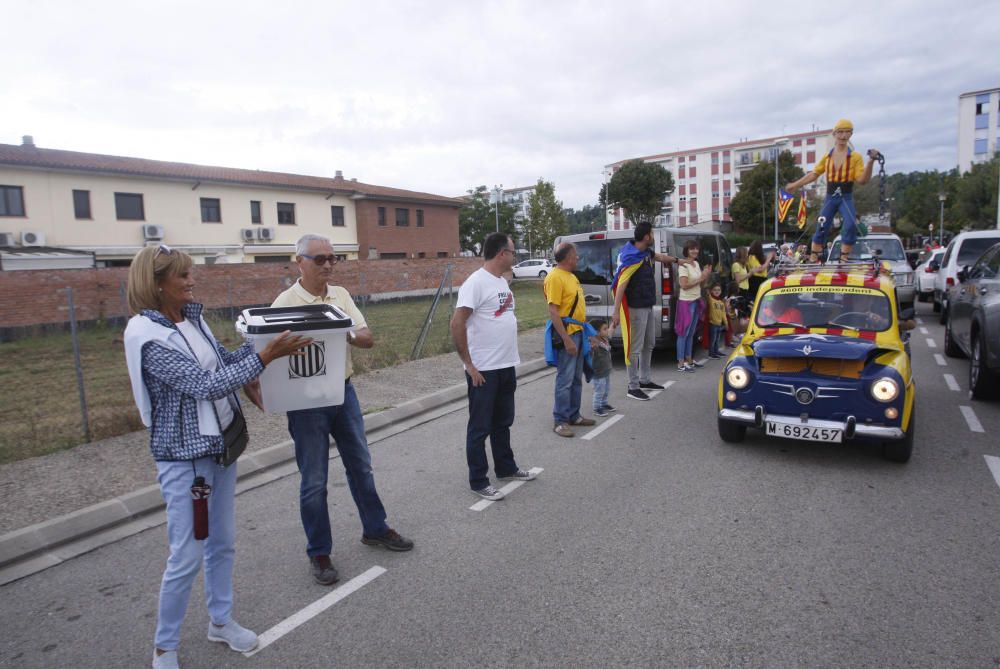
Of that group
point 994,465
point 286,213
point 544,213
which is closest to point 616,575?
point 994,465

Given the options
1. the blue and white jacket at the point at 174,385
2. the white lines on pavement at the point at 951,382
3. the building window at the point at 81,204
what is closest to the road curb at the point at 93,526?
the blue and white jacket at the point at 174,385

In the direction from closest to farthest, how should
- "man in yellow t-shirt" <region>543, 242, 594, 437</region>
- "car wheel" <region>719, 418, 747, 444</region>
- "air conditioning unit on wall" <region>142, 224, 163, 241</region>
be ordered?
"car wheel" <region>719, 418, 747, 444</region>, "man in yellow t-shirt" <region>543, 242, 594, 437</region>, "air conditioning unit on wall" <region>142, 224, 163, 241</region>

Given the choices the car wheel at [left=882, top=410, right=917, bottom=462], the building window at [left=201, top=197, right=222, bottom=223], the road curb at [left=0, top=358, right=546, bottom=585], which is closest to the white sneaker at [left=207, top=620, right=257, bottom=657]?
the road curb at [left=0, top=358, right=546, bottom=585]

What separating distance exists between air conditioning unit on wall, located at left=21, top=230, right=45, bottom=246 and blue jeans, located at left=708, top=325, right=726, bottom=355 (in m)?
28.0

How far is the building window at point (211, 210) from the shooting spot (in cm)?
3218

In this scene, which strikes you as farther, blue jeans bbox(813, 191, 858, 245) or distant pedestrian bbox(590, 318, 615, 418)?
blue jeans bbox(813, 191, 858, 245)

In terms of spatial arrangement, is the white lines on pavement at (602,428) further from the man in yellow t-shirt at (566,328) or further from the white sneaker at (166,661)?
the white sneaker at (166,661)

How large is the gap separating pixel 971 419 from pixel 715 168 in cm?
9881

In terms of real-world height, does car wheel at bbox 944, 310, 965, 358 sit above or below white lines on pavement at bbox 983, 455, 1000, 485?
above

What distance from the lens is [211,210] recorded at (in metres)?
32.6

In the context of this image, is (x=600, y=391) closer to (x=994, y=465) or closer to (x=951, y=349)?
(x=994, y=465)

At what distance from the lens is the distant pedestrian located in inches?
270

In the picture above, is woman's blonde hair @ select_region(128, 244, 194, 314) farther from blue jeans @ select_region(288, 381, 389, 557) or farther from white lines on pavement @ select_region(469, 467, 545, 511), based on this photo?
white lines on pavement @ select_region(469, 467, 545, 511)

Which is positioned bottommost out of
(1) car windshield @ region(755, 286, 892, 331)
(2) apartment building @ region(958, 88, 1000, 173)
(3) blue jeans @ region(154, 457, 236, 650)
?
(3) blue jeans @ region(154, 457, 236, 650)
